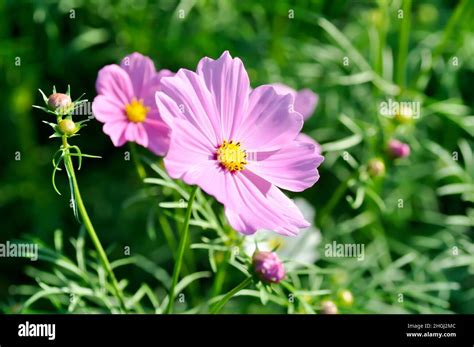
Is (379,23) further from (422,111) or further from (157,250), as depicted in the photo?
(157,250)

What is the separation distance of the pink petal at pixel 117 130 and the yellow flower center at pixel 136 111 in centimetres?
2

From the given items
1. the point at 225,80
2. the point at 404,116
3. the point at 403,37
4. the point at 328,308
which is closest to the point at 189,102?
the point at 225,80

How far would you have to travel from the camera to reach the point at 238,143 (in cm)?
100

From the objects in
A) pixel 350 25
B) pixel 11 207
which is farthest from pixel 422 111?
pixel 11 207

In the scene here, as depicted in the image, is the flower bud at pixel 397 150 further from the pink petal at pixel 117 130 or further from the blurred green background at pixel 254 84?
the pink petal at pixel 117 130

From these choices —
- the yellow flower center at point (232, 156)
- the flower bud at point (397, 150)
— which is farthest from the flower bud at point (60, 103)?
the flower bud at point (397, 150)

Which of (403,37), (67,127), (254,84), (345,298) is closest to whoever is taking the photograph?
(67,127)

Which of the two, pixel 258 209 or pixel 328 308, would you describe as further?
pixel 328 308

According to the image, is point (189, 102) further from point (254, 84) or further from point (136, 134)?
point (254, 84)

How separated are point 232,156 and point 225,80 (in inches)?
4.4

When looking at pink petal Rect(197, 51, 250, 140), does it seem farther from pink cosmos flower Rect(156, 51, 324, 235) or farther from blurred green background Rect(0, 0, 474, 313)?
blurred green background Rect(0, 0, 474, 313)

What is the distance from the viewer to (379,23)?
1.67 metres

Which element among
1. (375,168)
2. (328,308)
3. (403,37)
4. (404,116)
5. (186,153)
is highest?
(403,37)

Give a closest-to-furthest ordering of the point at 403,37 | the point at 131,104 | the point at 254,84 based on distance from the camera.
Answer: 1. the point at 131,104
2. the point at 403,37
3. the point at 254,84
